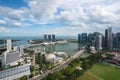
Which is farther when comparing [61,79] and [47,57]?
[47,57]

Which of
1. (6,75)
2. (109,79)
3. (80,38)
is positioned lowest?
(109,79)

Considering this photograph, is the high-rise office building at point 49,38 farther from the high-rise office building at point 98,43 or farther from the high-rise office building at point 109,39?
the high-rise office building at point 109,39

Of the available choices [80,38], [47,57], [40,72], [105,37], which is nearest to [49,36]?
[80,38]

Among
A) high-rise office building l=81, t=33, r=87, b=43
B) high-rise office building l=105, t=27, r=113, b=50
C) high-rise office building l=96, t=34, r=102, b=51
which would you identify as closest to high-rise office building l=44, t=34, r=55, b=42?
high-rise office building l=81, t=33, r=87, b=43

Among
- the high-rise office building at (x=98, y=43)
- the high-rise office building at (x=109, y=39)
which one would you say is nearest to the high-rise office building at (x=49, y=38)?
the high-rise office building at (x=98, y=43)

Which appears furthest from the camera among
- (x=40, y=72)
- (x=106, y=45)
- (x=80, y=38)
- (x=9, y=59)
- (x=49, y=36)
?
(x=49, y=36)

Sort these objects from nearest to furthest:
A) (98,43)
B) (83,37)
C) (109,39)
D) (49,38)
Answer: (109,39) → (98,43) → (83,37) → (49,38)

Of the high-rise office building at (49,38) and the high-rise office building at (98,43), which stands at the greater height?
the high-rise office building at (49,38)

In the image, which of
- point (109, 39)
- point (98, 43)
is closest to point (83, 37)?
point (98, 43)

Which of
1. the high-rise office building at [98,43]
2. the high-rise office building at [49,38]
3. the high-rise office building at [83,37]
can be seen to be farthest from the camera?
the high-rise office building at [49,38]

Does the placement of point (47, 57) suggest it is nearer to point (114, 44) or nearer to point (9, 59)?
point (9, 59)

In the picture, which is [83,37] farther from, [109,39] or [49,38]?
[109,39]
